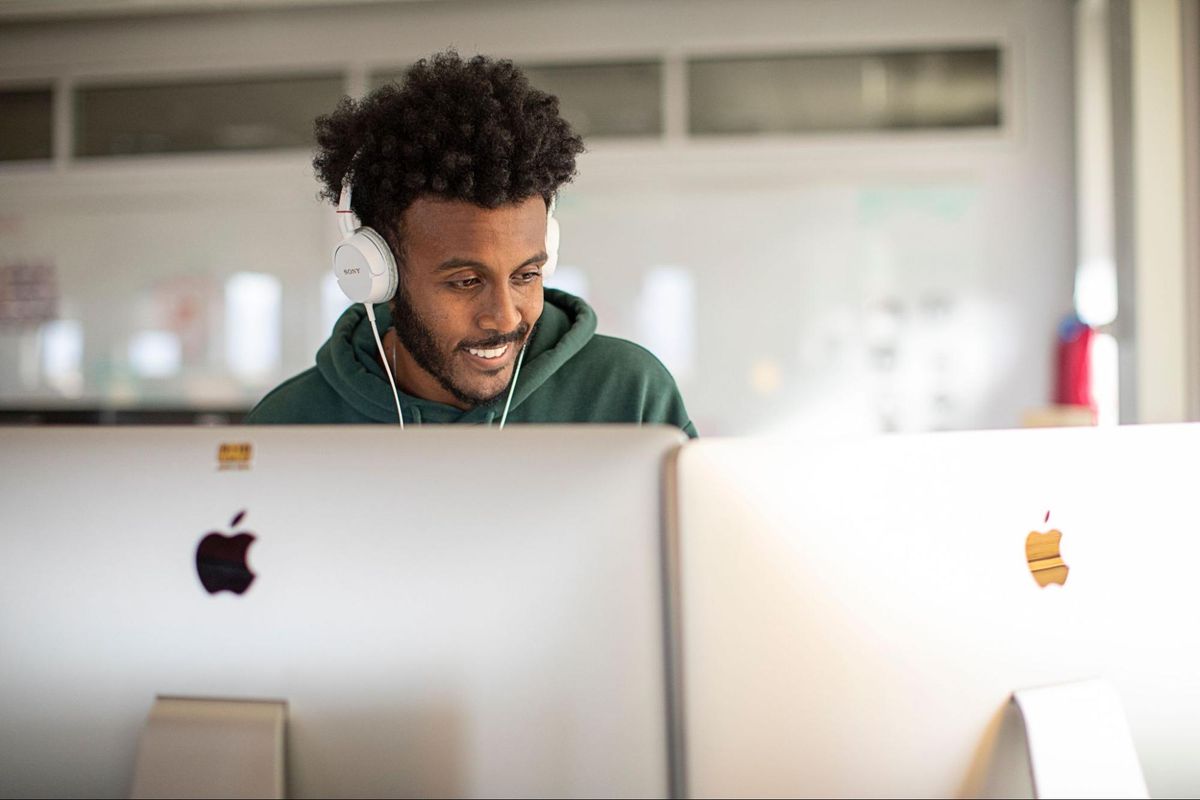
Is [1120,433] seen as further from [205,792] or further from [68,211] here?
[68,211]

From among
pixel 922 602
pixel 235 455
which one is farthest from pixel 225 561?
pixel 922 602

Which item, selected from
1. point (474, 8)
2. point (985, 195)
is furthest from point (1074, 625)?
point (474, 8)

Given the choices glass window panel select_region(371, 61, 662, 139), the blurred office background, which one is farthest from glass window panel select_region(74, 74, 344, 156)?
glass window panel select_region(371, 61, 662, 139)

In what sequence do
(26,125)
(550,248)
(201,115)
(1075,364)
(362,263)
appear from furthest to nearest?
(26,125)
(201,115)
(1075,364)
(550,248)
(362,263)

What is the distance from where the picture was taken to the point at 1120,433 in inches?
29.7

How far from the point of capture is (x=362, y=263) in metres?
1.27

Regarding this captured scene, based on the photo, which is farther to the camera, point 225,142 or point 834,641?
point 225,142

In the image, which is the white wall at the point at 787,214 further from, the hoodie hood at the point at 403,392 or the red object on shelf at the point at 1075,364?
the hoodie hood at the point at 403,392

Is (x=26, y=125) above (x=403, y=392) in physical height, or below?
above

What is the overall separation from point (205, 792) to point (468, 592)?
0.72 feet

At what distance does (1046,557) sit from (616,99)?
3185 mm

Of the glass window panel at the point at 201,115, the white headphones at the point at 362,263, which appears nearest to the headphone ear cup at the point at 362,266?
the white headphones at the point at 362,263

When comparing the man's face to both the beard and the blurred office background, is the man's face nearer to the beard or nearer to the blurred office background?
the beard

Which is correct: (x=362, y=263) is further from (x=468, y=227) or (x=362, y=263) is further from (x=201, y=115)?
(x=201, y=115)
